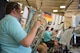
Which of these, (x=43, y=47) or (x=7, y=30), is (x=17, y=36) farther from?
(x=43, y=47)

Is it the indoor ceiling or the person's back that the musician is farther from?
the indoor ceiling

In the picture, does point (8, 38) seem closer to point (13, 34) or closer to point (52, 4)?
point (13, 34)

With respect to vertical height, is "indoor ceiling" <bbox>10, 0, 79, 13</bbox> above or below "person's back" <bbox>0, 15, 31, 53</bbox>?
above

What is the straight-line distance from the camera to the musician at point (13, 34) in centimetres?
126

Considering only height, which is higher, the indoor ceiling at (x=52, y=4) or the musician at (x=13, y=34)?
the indoor ceiling at (x=52, y=4)

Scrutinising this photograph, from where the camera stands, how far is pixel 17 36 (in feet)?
4.14

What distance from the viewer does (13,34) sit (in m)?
1.28

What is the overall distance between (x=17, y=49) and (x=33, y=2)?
9237 millimetres

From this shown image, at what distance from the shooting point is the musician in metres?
1.26

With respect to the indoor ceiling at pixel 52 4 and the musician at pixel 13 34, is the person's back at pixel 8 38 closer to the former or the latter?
the musician at pixel 13 34

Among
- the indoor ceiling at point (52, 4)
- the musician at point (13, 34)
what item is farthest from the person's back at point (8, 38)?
the indoor ceiling at point (52, 4)

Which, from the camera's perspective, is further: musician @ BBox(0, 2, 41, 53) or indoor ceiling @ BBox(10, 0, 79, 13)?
indoor ceiling @ BBox(10, 0, 79, 13)

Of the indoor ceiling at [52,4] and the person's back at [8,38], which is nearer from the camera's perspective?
the person's back at [8,38]

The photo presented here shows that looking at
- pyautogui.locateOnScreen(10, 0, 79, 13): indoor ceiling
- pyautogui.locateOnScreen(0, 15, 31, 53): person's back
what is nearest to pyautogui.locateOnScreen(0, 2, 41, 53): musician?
pyautogui.locateOnScreen(0, 15, 31, 53): person's back
